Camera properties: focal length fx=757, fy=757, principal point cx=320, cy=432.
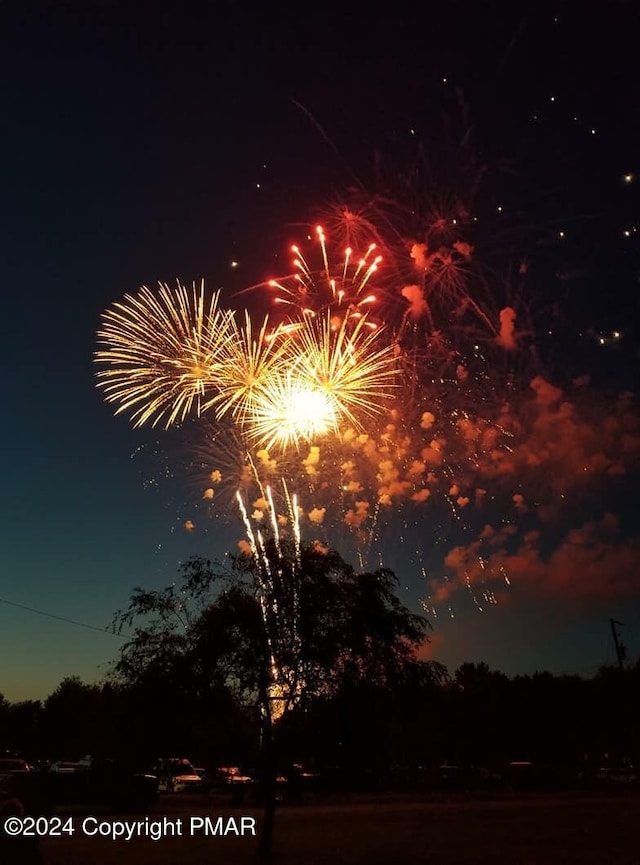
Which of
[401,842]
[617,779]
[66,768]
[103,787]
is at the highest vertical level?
[66,768]

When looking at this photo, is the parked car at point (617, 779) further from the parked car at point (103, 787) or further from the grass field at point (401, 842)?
the parked car at point (103, 787)

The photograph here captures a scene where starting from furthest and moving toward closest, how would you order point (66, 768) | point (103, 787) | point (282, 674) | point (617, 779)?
1. point (617, 779)
2. point (66, 768)
3. point (103, 787)
4. point (282, 674)

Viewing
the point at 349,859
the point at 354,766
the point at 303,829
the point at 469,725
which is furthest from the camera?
the point at 469,725

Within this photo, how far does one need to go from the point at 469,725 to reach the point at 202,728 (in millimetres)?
53466

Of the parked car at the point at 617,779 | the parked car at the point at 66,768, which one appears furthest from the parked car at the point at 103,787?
the parked car at the point at 617,779

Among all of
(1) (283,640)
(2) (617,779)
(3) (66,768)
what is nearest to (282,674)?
(1) (283,640)

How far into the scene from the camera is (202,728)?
16.5 metres

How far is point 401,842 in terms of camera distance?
18469mm

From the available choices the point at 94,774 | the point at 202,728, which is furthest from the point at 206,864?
the point at 94,774

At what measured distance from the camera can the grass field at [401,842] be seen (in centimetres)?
1562

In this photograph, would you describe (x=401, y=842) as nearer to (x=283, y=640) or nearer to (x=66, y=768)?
(x=283, y=640)

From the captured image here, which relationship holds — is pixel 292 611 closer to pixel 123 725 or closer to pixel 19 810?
pixel 123 725

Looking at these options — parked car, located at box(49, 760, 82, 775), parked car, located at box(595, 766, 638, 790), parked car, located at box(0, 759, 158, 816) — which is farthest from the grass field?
parked car, located at box(595, 766, 638, 790)

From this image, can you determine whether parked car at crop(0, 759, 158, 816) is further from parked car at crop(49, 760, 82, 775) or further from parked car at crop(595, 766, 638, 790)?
parked car at crop(595, 766, 638, 790)
